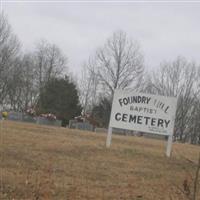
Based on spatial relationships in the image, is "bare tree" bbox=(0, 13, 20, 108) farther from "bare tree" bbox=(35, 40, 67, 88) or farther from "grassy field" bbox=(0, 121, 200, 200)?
"grassy field" bbox=(0, 121, 200, 200)

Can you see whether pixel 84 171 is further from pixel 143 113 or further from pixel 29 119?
pixel 29 119

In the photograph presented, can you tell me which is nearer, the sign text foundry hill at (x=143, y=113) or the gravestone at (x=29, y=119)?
the sign text foundry hill at (x=143, y=113)

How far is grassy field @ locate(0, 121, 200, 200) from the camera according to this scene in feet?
28.6

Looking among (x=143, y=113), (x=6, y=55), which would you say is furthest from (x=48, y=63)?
(x=143, y=113)

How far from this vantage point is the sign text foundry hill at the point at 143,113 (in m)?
16.9

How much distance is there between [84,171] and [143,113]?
638cm

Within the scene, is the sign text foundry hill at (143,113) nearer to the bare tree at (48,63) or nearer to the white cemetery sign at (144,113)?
the white cemetery sign at (144,113)

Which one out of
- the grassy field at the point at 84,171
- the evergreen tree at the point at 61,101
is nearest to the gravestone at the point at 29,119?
the evergreen tree at the point at 61,101

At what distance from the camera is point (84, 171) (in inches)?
435

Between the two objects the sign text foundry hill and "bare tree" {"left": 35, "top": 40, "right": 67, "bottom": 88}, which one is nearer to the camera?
the sign text foundry hill

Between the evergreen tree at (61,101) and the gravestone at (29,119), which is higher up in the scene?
the evergreen tree at (61,101)

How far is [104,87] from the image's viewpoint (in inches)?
2640

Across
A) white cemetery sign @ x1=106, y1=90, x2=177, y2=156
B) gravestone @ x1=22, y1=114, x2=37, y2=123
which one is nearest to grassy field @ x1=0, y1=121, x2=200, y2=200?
white cemetery sign @ x1=106, y1=90, x2=177, y2=156

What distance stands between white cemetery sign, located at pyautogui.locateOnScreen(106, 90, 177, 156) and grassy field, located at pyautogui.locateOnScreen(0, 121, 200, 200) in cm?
126
